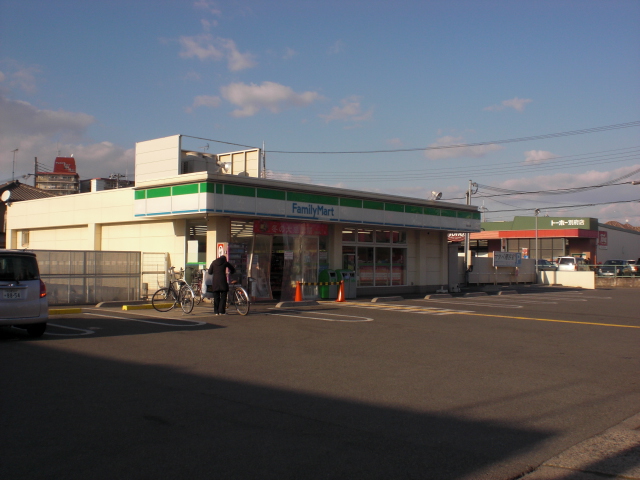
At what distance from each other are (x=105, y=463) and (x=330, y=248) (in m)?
19.8

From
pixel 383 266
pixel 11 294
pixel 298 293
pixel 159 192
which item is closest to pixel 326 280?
pixel 298 293

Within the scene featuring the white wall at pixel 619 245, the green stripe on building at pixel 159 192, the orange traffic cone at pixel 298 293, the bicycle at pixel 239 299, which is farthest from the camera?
the white wall at pixel 619 245

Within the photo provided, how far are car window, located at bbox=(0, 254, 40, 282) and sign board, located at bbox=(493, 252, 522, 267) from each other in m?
29.4

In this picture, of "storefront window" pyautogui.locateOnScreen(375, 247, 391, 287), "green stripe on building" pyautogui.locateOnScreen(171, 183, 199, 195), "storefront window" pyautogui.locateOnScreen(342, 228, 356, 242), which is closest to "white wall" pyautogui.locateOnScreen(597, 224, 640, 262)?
"storefront window" pyautogui.locateOnScreen(375, 247, 391, 287)

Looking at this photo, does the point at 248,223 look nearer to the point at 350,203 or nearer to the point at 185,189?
the point at 185,189

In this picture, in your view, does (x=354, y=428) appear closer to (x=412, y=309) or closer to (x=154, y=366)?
(x=154, y=366)

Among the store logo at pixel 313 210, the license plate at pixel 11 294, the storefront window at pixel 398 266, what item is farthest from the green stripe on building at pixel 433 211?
the license plate at pixel 11 294

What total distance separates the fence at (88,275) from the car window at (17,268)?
6.75 m

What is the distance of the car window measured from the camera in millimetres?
10898

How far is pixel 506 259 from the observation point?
121ft

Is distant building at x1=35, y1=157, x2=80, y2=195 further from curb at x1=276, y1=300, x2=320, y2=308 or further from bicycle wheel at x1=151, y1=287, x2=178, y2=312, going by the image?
bicycle wheel at x1=151, y1=287, x2=178, y2=312

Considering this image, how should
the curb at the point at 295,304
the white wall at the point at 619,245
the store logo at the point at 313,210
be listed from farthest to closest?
the white wall at the point at 619,245 < the store logo at the point at 313,210 < the curb at the point at 295,304

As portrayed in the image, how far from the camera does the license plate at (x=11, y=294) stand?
1070 cm

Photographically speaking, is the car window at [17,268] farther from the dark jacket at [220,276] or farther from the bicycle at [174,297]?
the dark jacket at [220,276]
